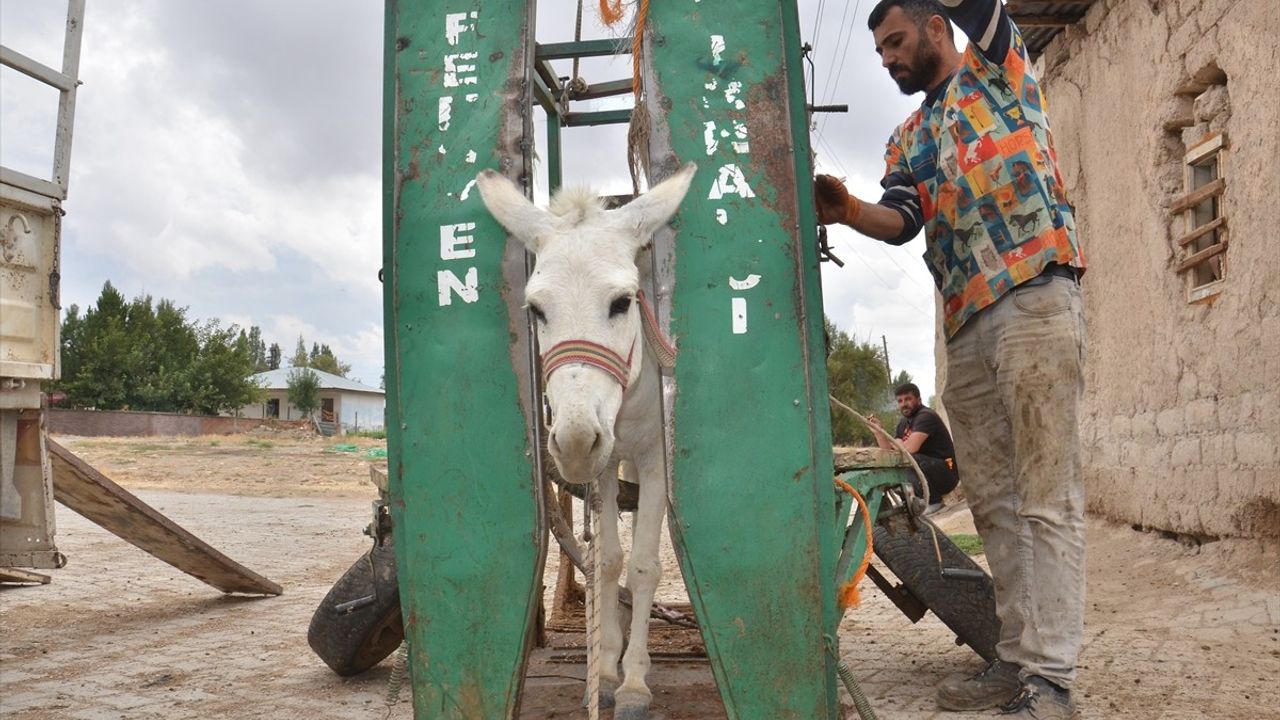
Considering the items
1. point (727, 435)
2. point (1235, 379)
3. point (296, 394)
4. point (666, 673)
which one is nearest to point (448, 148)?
point (727, 435)

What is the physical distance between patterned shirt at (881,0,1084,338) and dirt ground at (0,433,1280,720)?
1676mm

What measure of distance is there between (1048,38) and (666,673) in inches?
308

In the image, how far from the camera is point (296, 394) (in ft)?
186

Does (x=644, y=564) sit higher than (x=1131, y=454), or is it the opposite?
(x=1131, y=454)

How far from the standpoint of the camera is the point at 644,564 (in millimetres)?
3266

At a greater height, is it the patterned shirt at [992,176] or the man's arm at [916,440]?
the patterned shirt at [992,176]

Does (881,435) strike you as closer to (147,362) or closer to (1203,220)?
(1203,220)

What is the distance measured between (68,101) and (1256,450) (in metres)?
6.90

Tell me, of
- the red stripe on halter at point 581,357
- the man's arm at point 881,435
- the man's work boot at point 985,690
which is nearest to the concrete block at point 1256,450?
the man's work boot at point 985,690

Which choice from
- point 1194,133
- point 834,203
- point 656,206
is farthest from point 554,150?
point 1194,133

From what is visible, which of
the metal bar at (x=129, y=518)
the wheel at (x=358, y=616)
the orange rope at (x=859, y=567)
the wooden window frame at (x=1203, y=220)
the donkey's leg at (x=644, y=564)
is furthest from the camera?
the wooden window frame at (x=1203, y=220)

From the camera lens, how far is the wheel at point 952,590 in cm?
399

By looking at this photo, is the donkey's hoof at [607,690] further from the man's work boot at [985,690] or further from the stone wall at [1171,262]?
the stone wall at [1171,262]

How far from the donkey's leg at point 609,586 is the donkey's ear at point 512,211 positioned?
96 cm
